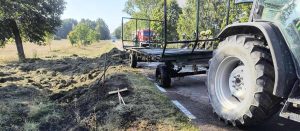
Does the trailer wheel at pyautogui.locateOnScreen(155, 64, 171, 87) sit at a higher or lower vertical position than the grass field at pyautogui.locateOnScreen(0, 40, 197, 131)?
higher

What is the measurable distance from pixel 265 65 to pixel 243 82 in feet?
1.77

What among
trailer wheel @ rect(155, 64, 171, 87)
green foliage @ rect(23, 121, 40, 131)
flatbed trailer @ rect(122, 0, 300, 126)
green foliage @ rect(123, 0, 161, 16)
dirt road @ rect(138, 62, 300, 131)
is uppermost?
green foliage @ rect(123, 0, 161, 16)

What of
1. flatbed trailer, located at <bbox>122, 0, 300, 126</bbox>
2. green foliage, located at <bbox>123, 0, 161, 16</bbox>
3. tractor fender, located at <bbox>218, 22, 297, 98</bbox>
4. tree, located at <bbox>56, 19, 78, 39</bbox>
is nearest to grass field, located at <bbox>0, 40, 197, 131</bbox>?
flatbed trailer, located at <bbox>122, 0, 300, 126</bbox>

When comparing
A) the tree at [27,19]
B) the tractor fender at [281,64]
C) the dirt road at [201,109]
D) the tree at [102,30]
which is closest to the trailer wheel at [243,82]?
the tractor fender at [281,64]

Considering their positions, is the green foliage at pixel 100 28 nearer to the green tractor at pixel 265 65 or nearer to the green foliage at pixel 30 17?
the green foliage at pixel 30 17

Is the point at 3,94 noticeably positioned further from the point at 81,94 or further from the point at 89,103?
the point at 89,103

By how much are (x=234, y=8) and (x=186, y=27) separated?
23.7 ft

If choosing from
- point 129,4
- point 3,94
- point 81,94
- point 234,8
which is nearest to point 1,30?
point 3,94

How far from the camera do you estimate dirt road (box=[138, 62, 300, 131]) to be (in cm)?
313

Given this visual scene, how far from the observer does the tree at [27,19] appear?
13445 millimetres

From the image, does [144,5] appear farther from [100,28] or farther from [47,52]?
[100,28]

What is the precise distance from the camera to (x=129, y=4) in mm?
46375

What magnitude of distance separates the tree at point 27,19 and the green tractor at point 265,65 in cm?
1507

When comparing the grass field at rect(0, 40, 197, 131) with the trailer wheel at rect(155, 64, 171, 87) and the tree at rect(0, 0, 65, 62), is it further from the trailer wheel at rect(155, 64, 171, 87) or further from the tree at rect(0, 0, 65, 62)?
the tree at rect(0, 0, 65, 62)
